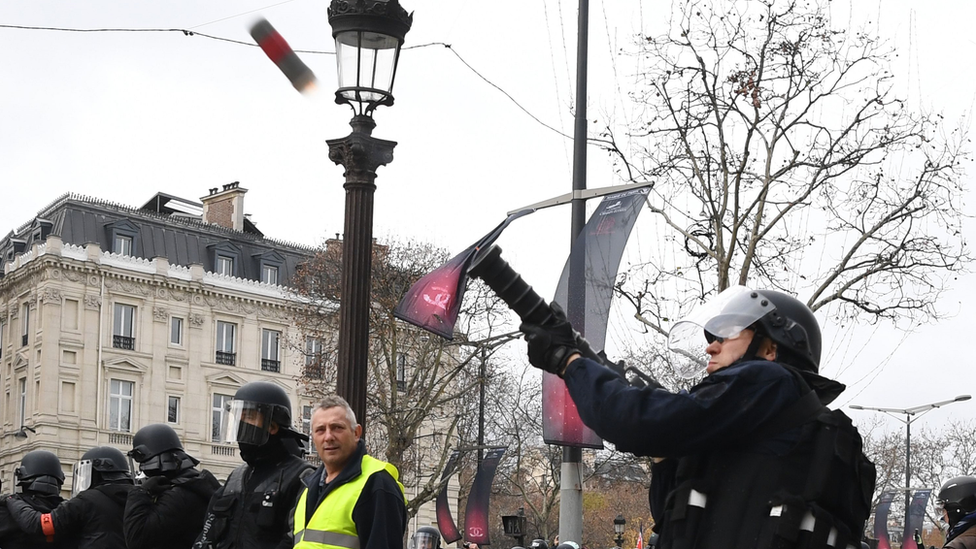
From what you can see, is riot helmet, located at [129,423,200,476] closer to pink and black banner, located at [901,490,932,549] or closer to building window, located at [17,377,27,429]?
pink and black banner, located at [901,490,932,549]

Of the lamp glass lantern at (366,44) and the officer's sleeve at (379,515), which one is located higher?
the lamp glass lantern at (366,44)

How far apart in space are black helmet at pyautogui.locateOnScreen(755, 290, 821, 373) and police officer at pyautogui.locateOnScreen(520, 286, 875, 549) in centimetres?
1

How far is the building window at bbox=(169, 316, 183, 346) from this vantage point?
5928cm

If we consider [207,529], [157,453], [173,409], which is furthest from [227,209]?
[207,529]

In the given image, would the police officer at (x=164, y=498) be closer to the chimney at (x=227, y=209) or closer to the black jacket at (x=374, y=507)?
the black jacket at (x=374, y=507)

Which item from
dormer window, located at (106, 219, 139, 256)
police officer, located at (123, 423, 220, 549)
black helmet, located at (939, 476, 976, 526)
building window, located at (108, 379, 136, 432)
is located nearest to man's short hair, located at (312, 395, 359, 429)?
A: police officer, located at (123, 423, 220, 549)

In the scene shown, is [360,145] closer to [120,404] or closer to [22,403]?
[120,404]

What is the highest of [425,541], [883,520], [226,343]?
[226,343]

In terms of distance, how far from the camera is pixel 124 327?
5750 centimetres

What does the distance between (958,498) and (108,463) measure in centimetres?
514

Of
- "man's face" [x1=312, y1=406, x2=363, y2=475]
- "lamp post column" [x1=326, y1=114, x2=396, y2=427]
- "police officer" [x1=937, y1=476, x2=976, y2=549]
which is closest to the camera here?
"man's face" [x1=312, y1=406, x2=363, y2=475]

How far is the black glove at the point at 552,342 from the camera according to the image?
348 centimetres

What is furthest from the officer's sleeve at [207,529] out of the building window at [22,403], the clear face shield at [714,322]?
the building window at [22,403]

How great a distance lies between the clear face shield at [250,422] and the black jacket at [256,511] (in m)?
0.17
